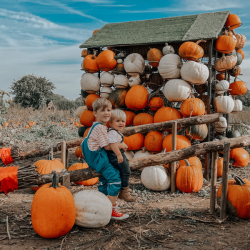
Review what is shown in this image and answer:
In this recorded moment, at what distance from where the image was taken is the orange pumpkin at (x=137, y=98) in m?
6.36

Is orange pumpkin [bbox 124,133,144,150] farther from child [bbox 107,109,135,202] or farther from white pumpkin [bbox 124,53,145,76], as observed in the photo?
child [bbox 107,109,135,202]

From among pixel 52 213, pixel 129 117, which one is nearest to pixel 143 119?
pixel 129 117

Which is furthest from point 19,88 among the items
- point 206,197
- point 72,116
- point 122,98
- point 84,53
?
point 206,197

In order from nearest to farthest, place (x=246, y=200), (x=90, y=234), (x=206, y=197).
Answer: (x=90, y=234), (x=246, y=200), (x=206, y=197)

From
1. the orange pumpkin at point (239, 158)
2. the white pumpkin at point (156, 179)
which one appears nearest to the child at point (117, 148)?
the white pumpkin at point (156, 179)

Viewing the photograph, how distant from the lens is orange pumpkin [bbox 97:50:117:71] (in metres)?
6.84

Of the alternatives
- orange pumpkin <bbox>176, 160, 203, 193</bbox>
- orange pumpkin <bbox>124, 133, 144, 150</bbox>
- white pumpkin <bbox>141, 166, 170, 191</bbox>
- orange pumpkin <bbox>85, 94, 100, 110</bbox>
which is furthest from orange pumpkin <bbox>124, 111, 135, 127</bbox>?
orange pumpkin <bbox>176, 160, 203, 193</bbox>

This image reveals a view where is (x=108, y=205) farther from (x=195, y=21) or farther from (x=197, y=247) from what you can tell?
(x=195, y=21)

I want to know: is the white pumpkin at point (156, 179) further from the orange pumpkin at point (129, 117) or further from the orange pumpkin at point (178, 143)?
the orange pumpkin at point (129, 117)

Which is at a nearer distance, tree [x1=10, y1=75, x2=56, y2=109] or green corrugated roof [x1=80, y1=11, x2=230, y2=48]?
green corrugated roof [x1=80, y1=11, x2=230, y2=48]

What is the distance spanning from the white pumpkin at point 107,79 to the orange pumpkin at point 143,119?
1.18 m

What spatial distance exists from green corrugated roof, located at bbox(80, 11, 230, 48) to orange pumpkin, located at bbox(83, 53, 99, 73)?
1.24 feet

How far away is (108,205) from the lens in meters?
3.16

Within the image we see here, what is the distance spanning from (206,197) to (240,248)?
82.5 inches
